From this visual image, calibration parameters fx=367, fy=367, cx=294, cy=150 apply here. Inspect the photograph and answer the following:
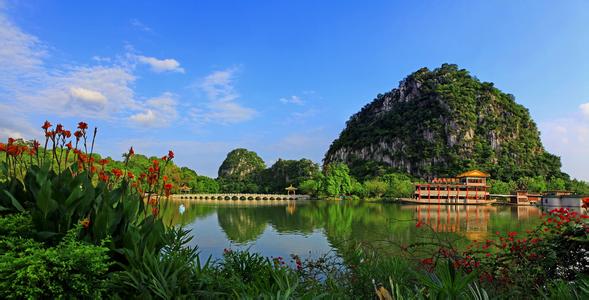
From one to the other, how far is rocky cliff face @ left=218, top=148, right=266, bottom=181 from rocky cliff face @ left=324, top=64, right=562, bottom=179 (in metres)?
25.4

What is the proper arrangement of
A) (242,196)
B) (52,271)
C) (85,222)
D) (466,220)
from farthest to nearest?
(242,196)
(466,220)
(85,222)
(52,271)

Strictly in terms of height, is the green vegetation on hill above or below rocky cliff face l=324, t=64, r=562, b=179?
below

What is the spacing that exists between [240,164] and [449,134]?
6581 cm

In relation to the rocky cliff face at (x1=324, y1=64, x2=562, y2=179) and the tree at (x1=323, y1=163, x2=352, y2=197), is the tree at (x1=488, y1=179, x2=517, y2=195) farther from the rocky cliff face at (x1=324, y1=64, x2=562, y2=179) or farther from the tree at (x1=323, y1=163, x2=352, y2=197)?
the tree at (x1=323, y1=163, x2=352, y2=197)

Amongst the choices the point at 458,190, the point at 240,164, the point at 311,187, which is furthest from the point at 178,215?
the point at 240,164

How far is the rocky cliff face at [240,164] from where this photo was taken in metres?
121

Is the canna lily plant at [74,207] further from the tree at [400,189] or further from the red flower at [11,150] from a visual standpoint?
the tree at [400,189]

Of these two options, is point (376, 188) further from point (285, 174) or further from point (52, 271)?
point (52, 271)

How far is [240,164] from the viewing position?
124062 mm

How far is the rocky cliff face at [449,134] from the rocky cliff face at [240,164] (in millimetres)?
25391

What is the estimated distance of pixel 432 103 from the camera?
347 feet

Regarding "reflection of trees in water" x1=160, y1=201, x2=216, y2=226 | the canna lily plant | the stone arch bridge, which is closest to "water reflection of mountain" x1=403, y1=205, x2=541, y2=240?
"reflection of trees in water" x1=160, y1=201, x2=216, y2=226

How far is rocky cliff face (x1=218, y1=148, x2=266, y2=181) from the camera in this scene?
121 m

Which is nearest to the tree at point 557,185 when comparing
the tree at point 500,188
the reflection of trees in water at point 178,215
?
the tree at point 500,188
